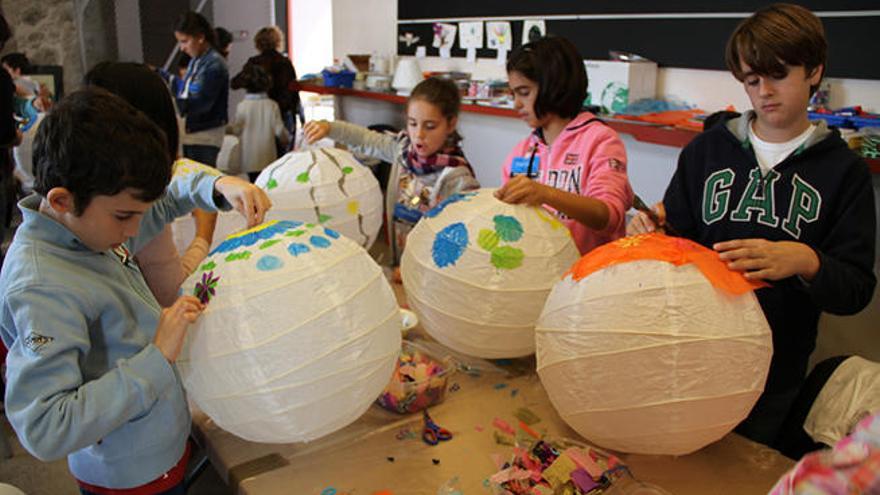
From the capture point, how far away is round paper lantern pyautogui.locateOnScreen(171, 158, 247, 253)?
1855mm

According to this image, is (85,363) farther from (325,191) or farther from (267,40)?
(267,40)

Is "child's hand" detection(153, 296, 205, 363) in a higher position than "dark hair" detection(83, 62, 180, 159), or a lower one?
lower

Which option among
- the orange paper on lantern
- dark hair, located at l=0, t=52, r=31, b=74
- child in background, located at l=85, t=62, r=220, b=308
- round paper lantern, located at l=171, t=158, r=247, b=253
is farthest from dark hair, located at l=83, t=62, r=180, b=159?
dark hair, located at l=0, t=52, r=31, b=74

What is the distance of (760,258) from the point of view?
1.29m

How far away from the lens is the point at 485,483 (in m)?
1.26

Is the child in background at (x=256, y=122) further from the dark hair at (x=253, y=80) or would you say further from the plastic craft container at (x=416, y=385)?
the plastic craft container at (x=416, y=385)

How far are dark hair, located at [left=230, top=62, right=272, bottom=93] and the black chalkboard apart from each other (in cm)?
191

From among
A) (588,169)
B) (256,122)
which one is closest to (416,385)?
(588,169)

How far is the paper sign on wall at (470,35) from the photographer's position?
508 centimetres

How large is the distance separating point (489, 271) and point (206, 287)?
0.62 meters

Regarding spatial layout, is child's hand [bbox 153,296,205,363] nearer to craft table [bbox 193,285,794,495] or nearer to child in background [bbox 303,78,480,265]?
craft table [bbox 193,285,794,495]

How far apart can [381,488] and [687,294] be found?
0.70 metres

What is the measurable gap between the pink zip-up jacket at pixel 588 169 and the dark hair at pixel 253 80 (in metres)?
4.12

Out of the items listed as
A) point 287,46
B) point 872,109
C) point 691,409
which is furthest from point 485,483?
point 287,46
